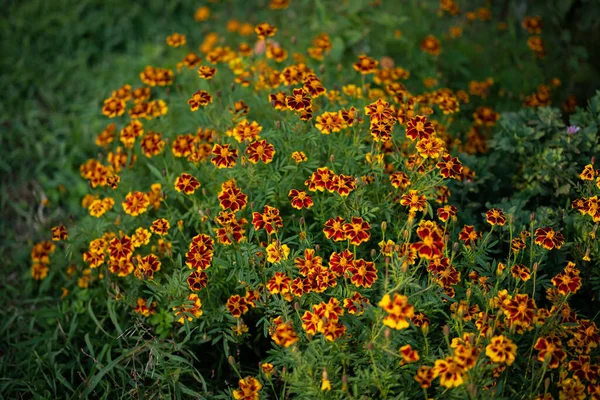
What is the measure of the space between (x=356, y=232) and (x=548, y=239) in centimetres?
72

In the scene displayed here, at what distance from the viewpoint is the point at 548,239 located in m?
2.27

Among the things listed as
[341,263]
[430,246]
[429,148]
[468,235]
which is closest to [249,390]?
[341,263]

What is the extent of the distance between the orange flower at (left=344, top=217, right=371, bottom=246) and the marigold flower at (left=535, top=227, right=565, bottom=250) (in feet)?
2.12

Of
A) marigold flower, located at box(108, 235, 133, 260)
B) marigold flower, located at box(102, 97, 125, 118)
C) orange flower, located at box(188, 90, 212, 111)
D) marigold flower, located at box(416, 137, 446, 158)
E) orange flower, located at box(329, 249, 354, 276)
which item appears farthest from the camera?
marigold flower, located at box(102, 97, 125, 118)

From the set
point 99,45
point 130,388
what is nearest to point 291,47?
point 99,45

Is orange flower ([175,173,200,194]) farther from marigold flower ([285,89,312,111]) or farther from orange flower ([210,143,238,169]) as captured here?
marigold flower ([285,89,312,111])

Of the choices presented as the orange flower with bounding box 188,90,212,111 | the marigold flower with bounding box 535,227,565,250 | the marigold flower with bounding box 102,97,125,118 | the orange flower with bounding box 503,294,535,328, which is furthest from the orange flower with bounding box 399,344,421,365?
the marigold flower with bounding box 102,97,125,118

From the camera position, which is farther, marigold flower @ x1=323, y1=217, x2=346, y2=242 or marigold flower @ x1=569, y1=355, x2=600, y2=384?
marigold flower @ x1=323, y1=217, x2=346, y2=242

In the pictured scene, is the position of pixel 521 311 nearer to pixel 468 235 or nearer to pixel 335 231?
pixel 468 235

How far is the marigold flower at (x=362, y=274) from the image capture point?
217 cm

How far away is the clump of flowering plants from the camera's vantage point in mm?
2096

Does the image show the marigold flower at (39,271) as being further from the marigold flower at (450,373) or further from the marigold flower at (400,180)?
the marigold flower at (450,373)

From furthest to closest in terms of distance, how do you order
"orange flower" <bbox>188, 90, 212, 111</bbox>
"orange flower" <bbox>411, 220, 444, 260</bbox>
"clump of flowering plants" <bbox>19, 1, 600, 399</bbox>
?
"orange flower" <bbox>188, 90, 212, 111</bbox> < "clump of flowering plants" <bbox>19, 1, 600, 399</bbox> < "orange flower" <bbox>411, 220, 444, 260</bbox>

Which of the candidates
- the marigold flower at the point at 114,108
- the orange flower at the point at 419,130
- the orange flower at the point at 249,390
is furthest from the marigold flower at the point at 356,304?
the marigold flower at the point at 114,108
